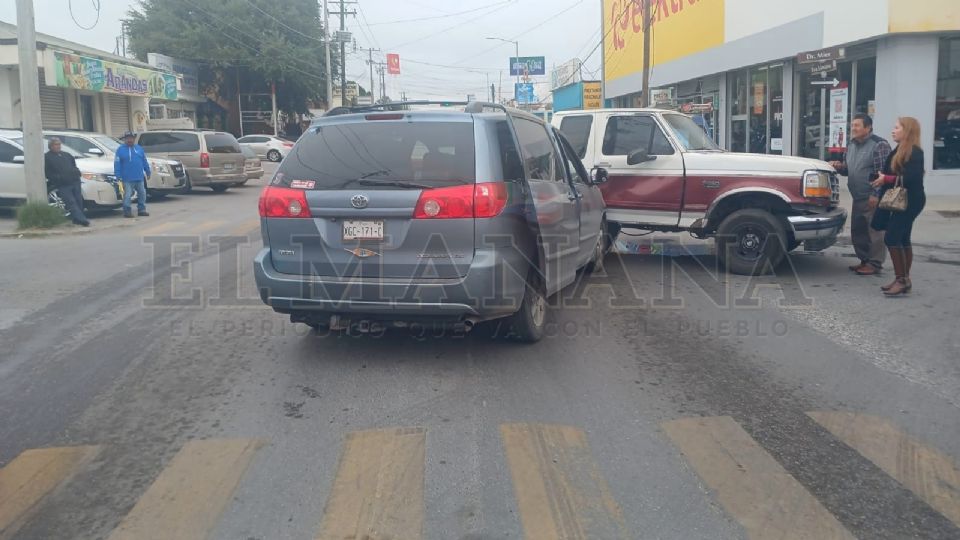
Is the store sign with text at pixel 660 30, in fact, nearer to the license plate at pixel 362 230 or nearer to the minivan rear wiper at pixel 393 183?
the minivan rear wiper at pixel 393 183

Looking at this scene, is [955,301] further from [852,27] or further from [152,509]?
[852,27]

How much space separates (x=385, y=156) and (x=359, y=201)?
0.41 meters

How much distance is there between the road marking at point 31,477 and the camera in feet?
13.0

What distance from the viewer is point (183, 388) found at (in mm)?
5828

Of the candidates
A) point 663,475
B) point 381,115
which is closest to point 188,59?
point 381,115

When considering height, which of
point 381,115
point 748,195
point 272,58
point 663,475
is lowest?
point 663,475

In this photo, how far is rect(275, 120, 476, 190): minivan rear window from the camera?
232 inches

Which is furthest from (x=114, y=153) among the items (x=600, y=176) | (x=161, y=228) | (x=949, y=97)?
(x=949, y=97)

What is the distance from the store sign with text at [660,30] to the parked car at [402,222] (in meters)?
18.8

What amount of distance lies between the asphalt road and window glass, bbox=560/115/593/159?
286 centimetres

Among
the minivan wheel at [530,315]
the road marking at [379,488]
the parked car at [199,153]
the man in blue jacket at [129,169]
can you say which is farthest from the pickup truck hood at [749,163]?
the parked car at [199,153]

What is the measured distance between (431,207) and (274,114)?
155ft

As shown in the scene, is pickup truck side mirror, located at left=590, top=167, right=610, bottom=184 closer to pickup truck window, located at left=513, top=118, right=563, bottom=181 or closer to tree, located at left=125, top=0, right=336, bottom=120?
pickup truck window, located at left=513, top=118, right=563, bottom=181

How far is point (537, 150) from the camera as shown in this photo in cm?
718
